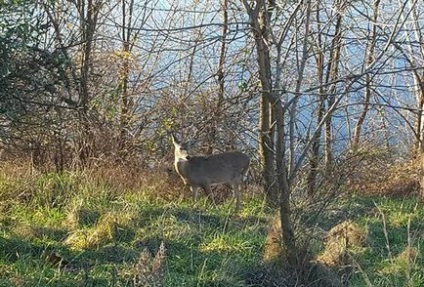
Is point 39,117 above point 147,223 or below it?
above

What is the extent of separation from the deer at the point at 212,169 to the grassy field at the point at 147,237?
466 mm

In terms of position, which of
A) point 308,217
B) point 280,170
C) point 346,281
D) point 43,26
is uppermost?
point 43,26

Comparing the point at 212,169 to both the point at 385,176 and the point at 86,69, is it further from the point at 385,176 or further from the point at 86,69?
the point at 385,176

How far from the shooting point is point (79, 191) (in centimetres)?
971

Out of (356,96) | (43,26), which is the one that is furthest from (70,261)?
(356,96)

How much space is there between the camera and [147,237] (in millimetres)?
7617

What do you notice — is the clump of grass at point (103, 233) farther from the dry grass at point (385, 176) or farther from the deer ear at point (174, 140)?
the dry grass at point (385, 176)

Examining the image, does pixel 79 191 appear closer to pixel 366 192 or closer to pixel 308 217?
pixel 308 217

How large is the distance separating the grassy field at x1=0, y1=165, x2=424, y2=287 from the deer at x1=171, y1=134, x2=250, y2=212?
0.47m

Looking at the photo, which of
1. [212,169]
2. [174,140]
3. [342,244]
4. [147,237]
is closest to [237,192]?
[212,169]

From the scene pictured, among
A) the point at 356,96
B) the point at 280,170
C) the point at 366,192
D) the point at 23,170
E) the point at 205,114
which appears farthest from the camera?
the point at 356,96

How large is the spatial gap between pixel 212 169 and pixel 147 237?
3.72 meters

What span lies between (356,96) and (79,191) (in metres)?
6.58

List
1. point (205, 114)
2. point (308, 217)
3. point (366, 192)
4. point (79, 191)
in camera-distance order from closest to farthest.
→ point (308, 217) < point (79, 191) < point (205, 114) < point (366, 192)
